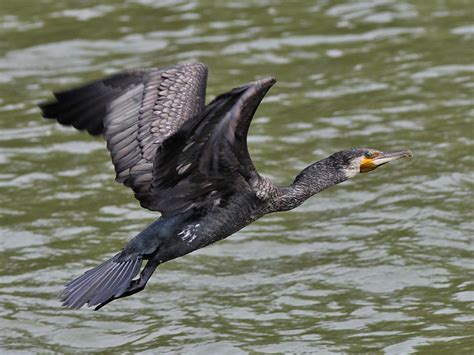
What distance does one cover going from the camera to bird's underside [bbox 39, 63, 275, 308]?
6.16 m

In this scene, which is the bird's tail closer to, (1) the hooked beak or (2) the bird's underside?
(2) the bird's underside

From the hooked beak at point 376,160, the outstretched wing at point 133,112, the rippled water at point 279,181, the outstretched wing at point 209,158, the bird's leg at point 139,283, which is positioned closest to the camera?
the outstretched wing at point 209,158

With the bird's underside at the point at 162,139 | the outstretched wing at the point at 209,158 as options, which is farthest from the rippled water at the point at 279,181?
the outstretched wing at the point at 209,158

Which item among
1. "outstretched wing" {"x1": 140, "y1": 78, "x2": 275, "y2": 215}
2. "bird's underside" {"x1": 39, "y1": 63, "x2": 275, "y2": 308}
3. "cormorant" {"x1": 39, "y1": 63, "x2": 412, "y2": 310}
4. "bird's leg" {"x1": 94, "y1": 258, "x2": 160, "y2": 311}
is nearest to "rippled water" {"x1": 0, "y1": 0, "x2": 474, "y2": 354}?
"bird's leg" {"x1": 94, "y1": 258, "x2": 160, "y2": 311}

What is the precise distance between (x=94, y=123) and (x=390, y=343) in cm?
225

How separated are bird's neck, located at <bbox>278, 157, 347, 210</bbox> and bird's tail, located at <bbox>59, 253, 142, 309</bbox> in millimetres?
940

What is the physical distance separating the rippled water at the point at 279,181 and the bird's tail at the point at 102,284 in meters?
0.88

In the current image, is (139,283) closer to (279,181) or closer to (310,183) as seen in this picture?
(310,183)

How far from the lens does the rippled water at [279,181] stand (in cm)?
810

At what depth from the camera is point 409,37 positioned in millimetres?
12547

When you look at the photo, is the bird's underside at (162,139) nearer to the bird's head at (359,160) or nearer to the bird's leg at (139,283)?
the bird's leg at (139,283)

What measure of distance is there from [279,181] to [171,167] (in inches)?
134

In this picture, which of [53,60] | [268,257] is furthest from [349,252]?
[53,60]

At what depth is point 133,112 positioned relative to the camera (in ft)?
25.0
